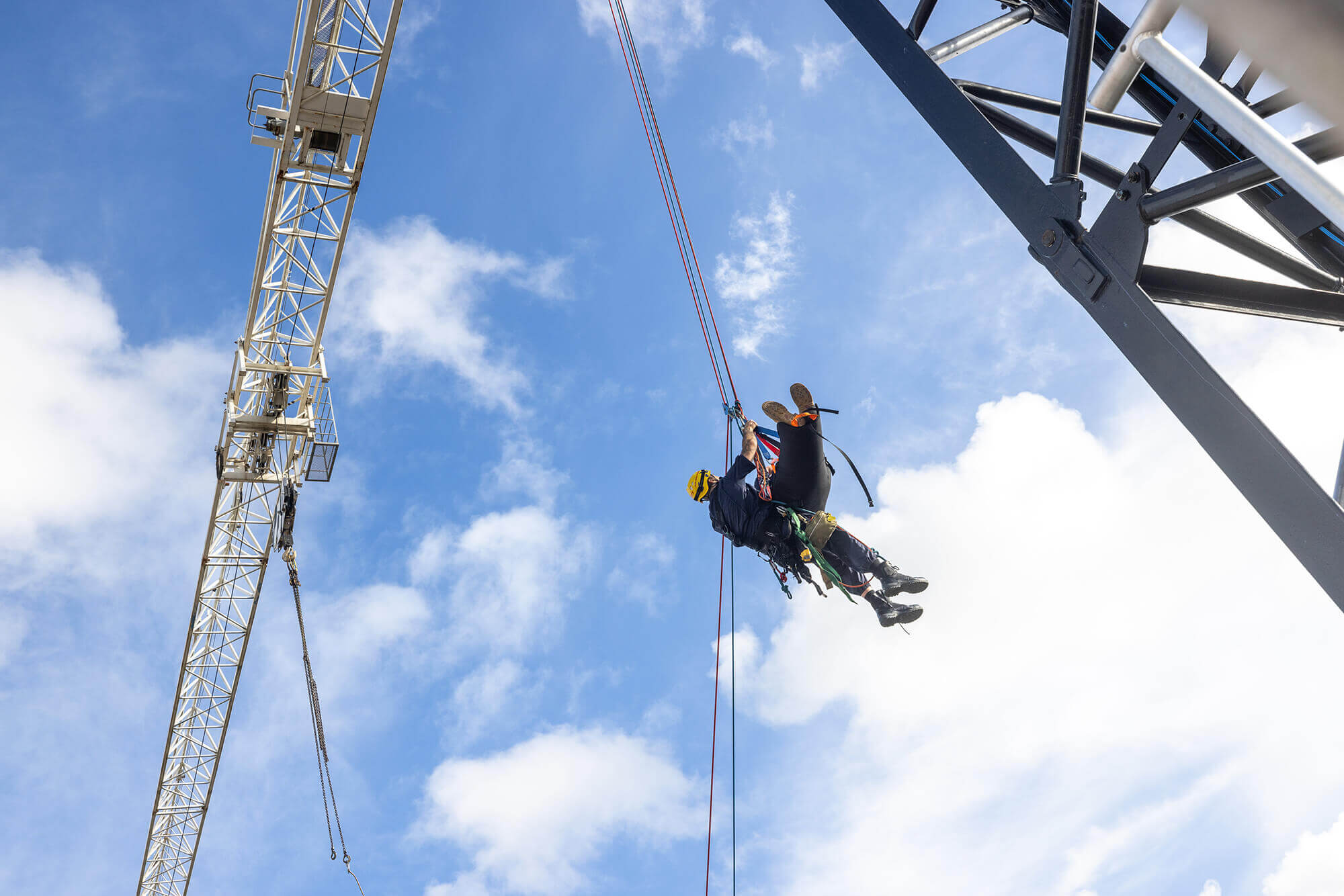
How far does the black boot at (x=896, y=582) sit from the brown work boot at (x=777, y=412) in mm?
1575

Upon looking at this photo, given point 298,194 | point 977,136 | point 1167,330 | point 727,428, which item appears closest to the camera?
point 1167,330

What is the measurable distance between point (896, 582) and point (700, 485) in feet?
7.10

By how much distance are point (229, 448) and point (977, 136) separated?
867 inches

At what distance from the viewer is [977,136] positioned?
195 inches

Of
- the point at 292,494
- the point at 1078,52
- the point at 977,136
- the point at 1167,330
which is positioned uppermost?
the point at 292,494

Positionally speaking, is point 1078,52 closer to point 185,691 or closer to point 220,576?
point 220,576

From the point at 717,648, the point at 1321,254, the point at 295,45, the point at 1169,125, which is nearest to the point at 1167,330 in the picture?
the point at 1169,125

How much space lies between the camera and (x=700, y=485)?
9.85 metres

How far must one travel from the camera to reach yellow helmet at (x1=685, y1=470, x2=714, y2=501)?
9781mm

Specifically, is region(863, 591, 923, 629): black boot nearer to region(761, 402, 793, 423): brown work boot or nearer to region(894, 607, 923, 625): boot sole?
region(894, 607, 923, 625): boot sole

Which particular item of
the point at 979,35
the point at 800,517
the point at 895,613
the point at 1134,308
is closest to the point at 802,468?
the point at 800,517

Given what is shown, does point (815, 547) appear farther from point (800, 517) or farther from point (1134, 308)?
point (1134, 308)

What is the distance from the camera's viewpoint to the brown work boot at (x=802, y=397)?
869 centimetres

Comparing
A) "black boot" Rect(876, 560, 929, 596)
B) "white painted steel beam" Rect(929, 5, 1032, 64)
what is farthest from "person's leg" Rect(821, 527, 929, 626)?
"white painted steel beam" Rect(929, 5, 1032, 64)
